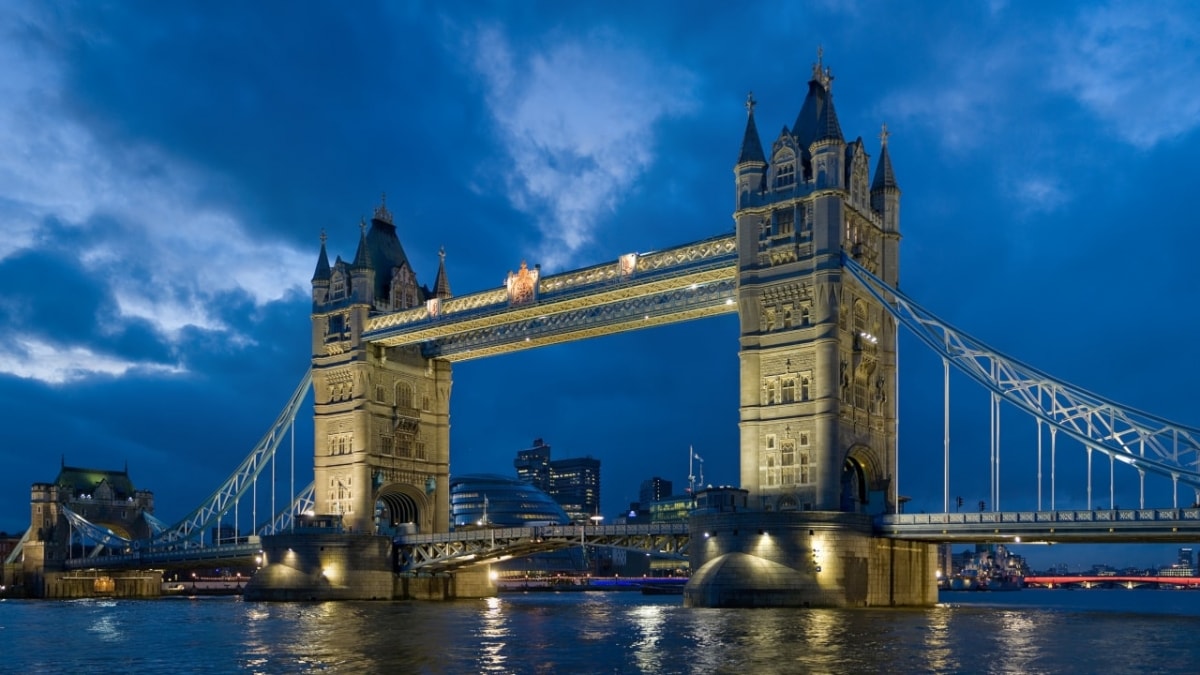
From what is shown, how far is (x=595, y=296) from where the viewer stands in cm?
8050

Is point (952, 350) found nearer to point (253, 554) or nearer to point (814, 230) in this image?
point (814, 230)

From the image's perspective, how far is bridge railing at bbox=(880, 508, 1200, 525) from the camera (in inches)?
2312

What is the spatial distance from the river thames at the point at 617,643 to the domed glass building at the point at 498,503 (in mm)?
119568

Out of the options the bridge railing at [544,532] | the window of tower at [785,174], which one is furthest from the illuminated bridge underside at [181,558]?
the window of tower at [785,174]

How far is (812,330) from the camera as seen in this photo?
68.7 metres

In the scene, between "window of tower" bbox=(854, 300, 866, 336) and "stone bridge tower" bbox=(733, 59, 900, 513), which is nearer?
"stone bridge tower" bbox=(733, 59, 900, 513)

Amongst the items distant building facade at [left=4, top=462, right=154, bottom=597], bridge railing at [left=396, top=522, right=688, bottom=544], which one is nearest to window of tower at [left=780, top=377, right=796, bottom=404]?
bridge railing at [left=396, top=522, right=688, bottom=544]

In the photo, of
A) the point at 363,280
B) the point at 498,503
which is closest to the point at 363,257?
the point at 363,280

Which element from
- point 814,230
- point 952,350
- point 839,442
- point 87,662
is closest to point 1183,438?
point 952,350

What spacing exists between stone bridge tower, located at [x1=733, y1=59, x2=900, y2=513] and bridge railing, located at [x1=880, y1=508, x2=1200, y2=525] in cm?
309

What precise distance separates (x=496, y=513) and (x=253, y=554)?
3488 inches

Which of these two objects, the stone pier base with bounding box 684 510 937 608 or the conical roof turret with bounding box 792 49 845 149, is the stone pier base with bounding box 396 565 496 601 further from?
the conical roof turret with bounding box 792 49 845 149

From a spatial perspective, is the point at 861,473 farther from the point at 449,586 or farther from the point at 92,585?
the point at 92,585

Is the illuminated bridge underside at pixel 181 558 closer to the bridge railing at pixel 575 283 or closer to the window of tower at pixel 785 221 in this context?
the bridge railing at pixel 575 283
